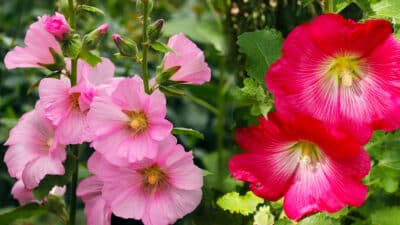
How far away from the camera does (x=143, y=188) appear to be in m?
1.17

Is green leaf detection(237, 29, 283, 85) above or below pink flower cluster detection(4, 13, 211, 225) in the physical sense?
above

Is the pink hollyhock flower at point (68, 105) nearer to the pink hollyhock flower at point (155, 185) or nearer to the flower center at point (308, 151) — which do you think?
the pink hollyhock flower at point (155, 185)

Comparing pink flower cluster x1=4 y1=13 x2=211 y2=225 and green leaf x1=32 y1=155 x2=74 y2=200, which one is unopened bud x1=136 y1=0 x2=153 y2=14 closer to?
pink flower cluster x1=4 y1=13 x2=211 y2=225

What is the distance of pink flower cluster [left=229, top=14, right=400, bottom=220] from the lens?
1015mm

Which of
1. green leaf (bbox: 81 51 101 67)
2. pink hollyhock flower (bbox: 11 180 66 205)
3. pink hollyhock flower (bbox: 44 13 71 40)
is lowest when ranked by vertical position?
pink hollyhock flower (bbox: 11 180 66 205)

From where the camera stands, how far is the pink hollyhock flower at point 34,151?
120 centimetres

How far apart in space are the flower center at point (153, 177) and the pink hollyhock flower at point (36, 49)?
197mm

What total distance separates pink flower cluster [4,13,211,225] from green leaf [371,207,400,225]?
0.87 feet

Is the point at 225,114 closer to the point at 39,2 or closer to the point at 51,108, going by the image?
the point at 51,108

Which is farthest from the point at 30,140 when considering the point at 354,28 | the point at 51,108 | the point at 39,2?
the point at 39,2

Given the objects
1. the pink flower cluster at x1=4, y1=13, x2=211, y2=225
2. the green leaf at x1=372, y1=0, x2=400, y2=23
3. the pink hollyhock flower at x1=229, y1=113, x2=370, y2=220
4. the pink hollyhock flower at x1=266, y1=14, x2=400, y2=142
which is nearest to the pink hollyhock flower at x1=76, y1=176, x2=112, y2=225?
the pink flower cluster at x1=4, y1=13, x2=211, y2=225

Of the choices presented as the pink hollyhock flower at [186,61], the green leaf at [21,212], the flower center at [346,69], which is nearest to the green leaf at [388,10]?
the flower center at [346,69]

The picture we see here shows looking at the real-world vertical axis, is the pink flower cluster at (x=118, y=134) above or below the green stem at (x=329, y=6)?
below

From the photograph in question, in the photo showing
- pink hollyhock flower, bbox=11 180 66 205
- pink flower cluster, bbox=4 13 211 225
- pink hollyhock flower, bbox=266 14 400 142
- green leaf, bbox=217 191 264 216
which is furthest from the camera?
pink hollyhock flower, bbox=11 180 66 205
